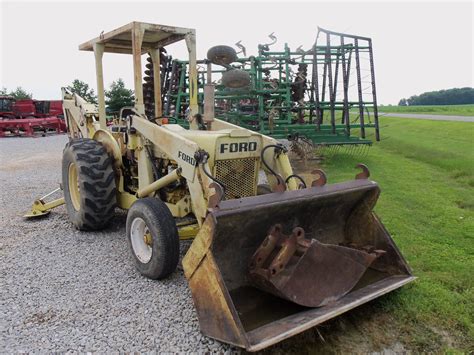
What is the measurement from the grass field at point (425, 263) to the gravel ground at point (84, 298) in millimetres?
1112

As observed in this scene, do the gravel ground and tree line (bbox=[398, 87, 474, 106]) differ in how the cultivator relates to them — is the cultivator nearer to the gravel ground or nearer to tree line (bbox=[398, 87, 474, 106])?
the gravel ground

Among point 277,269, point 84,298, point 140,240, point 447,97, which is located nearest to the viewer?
point 277,269

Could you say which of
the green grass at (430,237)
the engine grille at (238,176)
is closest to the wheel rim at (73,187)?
the engine grille at (238,176)

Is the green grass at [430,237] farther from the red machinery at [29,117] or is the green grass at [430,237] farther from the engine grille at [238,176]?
the red machinery at [29,117]

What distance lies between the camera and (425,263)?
430cm

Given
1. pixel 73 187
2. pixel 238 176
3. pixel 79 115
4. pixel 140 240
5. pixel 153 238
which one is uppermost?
pixel 79 115

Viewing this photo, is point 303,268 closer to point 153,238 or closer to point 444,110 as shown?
point 153,238

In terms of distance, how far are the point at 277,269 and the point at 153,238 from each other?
125cm

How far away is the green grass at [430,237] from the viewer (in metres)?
3.22

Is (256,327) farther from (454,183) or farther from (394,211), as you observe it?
(454,183)

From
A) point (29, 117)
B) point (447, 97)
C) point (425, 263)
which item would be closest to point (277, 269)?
point (425, 263)

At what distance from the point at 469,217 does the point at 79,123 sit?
5.67m

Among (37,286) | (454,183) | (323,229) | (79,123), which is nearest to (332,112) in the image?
(454,183)

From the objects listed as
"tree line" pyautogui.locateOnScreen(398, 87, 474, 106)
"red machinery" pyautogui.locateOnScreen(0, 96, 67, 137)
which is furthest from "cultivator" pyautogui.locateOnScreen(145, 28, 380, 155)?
"tree line" pyautogui.locateOnScreen(398, 87, 474, 106)
